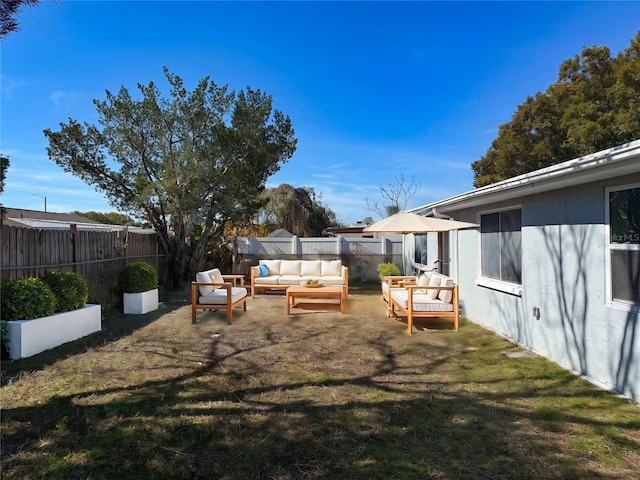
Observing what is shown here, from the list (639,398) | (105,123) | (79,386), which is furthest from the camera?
(105,123)

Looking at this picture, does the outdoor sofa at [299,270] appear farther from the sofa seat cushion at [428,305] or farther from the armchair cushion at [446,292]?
the armchair cushion at [446,292]

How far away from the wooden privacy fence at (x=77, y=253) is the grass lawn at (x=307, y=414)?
1553 millimetres

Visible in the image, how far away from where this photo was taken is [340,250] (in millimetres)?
14398

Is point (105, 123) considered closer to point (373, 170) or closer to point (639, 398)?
point (639, 398)

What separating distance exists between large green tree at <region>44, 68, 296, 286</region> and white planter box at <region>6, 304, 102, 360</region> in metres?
4.32

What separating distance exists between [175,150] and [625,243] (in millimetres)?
10206

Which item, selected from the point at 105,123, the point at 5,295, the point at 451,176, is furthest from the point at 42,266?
the point at 451,176

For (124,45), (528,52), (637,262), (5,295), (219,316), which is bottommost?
(219,316)

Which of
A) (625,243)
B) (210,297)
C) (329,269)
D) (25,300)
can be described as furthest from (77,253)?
(625,243)

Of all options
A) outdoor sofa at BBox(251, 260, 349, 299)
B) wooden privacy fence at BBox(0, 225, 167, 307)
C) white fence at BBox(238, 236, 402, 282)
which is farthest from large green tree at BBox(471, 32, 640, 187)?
wooden privacy fence at BBox(0, 225, 167, 307)

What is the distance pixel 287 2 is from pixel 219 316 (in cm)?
743

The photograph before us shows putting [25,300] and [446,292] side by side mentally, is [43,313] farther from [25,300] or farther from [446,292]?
[446,292]

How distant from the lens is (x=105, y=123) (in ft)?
32.5

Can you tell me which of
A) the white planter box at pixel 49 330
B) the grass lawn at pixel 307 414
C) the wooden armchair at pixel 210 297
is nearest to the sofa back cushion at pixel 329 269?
the wooden armchair at pixel 210 297
